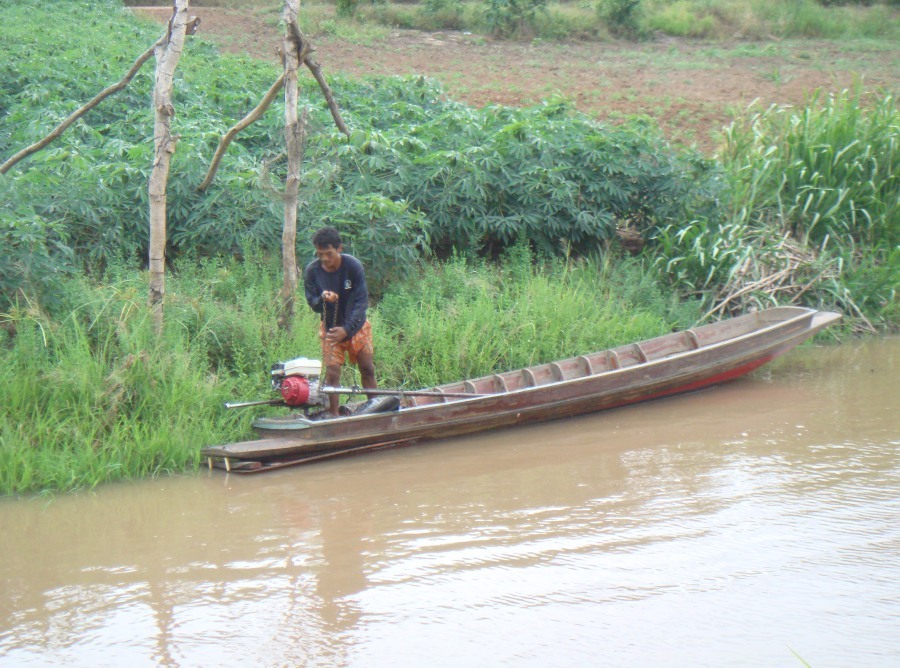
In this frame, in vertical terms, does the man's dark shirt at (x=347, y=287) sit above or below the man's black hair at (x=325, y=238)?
below

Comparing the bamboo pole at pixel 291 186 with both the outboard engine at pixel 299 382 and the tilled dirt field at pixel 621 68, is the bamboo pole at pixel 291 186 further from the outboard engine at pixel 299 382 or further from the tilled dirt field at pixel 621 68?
the tilled dirt field at pixel 621 68

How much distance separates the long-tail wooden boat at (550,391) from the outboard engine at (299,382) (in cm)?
15

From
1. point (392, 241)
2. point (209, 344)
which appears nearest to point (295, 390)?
point (209, 344)

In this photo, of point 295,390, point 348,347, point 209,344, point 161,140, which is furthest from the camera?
point 209,344

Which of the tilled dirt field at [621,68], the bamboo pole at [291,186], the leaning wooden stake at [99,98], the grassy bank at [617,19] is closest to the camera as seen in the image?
the leaning wooden stake at [99,98]

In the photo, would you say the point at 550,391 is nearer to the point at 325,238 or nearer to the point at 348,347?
the point at 348,347

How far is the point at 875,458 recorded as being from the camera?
19.9 feet

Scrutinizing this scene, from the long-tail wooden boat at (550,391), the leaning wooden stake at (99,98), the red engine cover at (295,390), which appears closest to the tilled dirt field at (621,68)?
the long-tail wooden boat at (550,391)

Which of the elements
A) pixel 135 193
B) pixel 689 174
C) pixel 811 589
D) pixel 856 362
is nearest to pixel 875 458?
pixel 811 589

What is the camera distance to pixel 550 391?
6.56 metres

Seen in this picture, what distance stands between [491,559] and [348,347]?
2.15 metres

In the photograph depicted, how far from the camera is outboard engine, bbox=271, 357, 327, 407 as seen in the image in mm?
5738

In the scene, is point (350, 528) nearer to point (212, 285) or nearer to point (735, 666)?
point (735, 666)

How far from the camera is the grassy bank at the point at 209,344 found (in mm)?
5707
